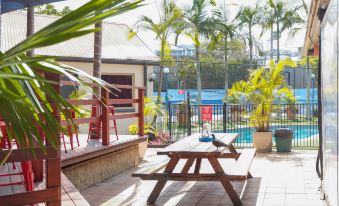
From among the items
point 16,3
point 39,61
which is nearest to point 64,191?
point 16,3

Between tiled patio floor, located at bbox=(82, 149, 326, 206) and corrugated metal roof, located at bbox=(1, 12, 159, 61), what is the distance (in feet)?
28.0

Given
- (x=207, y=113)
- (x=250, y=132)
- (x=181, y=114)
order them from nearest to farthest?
1. (x=207, y=113)
2. (x=250, y=132)
3. (x=181, y=114)

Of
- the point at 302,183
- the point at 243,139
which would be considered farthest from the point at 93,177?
the point at 243,139

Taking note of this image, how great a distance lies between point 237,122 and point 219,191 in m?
8.12

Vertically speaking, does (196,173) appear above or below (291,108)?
below

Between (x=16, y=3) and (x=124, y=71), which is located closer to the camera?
(x=16, y=3)

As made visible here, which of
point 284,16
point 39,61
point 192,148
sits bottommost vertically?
point 192,148

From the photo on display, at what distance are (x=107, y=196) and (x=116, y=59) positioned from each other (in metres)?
10.7

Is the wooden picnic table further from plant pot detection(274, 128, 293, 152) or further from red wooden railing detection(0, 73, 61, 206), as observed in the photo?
plant pot detection(274, 128, 293, 152)

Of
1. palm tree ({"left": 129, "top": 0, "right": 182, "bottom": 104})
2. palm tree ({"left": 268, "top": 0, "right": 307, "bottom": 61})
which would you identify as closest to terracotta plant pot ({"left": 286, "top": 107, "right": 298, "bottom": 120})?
palm tree ({"left": 129, "top": 0, "right": 182, "bottom": 104})

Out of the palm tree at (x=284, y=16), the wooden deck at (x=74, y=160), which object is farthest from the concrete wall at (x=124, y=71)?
the palm tree at (x=284, y=16)

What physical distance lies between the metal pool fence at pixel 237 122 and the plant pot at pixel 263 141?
2.06 ft

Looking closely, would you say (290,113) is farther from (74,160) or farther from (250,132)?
(74,160)

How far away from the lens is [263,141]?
475 inches
